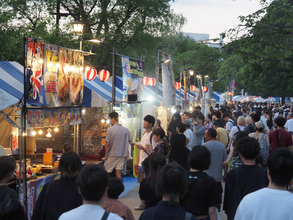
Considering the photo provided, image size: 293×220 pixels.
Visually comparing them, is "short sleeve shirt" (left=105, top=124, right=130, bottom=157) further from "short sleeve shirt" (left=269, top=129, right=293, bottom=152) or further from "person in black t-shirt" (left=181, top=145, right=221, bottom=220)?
"person in black t-shirt" (left=181, top=145, right=221, bottom=220)

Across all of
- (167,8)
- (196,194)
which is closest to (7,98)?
(196,194)

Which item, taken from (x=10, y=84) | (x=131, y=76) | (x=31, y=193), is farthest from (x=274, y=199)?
(x=131, y=76)

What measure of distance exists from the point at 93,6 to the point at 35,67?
1856 centimetres

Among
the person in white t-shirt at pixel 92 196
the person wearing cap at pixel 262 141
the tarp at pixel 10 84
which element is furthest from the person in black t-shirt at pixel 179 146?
the person in white t-shirt at pixel 92 196

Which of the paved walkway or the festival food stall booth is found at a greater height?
the festival food stall booth

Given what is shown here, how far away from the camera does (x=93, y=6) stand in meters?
24.1

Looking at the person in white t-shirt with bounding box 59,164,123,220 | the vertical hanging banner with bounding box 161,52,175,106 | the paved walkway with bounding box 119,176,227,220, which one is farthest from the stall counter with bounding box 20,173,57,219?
the vertical hanging banner with bounding box 161,52,175,106

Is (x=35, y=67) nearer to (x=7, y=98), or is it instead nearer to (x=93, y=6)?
(x=7, y=98)

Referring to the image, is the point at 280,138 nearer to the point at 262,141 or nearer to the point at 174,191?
the point at 262,141

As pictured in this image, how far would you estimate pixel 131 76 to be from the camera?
36.3ft

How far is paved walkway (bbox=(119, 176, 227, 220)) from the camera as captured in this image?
24.8ft

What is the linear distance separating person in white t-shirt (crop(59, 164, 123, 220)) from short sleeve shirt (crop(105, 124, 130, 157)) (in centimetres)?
578

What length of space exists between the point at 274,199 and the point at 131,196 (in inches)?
258

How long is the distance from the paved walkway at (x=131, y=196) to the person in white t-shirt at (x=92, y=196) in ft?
15.7
